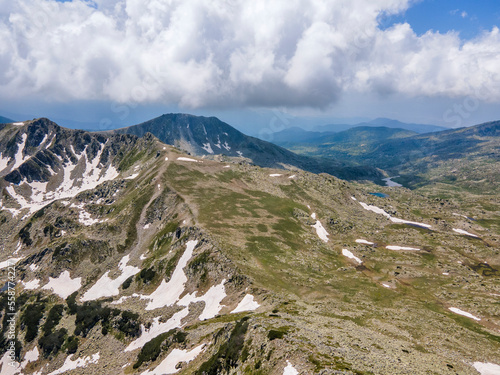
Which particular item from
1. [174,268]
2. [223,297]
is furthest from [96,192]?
[223,297]

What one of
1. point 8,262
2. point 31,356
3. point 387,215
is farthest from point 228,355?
point 8,262

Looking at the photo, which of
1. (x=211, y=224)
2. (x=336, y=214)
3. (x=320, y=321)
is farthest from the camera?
(x=336, y=214)

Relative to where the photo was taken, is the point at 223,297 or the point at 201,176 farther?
the point at 201,176

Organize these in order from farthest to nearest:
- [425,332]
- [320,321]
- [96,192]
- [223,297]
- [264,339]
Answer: [96,192] < [223,297] < [425,332] < [320,321] < [264,339]

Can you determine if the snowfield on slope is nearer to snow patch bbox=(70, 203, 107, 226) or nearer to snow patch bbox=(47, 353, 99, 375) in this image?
snow patch bbox=(47, 353, 99, 375)

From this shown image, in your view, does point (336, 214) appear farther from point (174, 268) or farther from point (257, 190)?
point (174, 268)

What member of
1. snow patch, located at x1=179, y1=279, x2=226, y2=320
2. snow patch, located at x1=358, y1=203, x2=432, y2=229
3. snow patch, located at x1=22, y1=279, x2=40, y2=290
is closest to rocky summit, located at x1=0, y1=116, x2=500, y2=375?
snow patch, located at x1=179, y1=279, x2=226, y2=320

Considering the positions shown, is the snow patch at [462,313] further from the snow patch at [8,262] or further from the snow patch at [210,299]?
the snow patch at [8,262]
